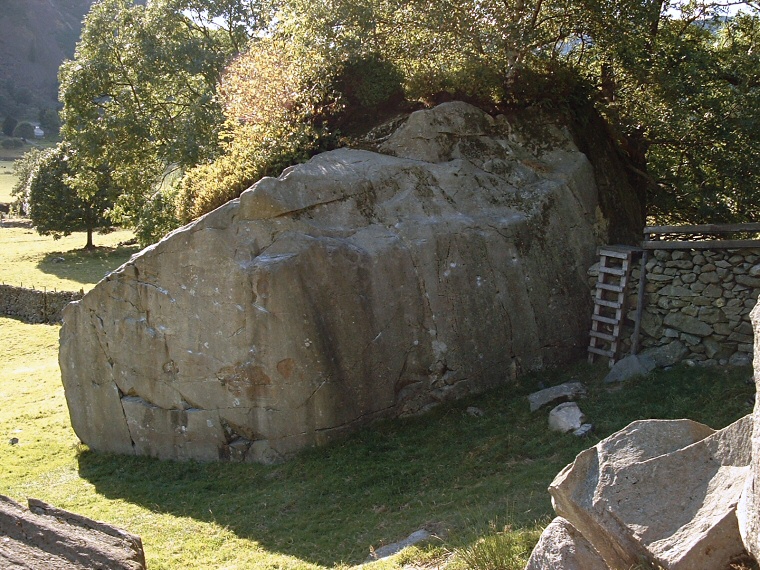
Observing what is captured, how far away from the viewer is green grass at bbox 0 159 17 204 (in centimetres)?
6319

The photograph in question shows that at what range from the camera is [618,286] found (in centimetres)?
1380

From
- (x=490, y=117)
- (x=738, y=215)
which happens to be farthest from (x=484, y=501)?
(x=738, y=215)

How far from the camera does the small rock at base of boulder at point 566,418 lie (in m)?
11.1

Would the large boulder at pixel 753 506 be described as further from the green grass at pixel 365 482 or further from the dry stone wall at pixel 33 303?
the dry stone wall at pixel 33 303

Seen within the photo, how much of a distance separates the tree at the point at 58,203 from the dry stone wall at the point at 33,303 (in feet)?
37.8

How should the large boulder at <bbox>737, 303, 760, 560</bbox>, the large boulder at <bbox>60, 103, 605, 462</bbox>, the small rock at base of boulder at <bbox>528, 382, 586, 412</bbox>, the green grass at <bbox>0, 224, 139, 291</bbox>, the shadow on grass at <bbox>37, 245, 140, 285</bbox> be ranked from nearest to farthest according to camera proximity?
the large boulder at <bbox>737, 303, 760, 560</bbox>, the large boulder at <bbox>60, 103, 605, 462</bbox>, the small rock at base of boulder at <bbox>528, 382, 586, 412</bbox>, the green grass at <bbox>0, 224, 139, 291</bbox>, the shadow on grass at <bbox>37, 245, 140, 285</bbox>

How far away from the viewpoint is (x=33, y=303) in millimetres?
26250

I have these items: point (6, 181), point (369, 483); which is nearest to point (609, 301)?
point (369, 483)

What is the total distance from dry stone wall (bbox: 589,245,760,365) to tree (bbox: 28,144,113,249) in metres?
30.9

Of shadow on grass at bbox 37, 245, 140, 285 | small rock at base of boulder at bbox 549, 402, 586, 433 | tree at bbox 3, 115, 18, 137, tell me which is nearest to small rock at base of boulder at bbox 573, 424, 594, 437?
small rock at base of boulder at bbox 549, 402, 586, 433

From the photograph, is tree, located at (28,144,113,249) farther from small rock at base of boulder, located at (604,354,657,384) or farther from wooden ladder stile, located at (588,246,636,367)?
small rock at base of boulder, located at (604,354,657,384)

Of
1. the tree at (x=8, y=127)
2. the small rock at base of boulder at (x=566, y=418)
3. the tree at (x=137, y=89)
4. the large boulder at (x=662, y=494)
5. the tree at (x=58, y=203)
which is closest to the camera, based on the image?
the large boulder at (x=662, y=494)

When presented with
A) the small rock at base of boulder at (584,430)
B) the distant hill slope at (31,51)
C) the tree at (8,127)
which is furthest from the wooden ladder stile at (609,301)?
the distant hill slope at (31,51)

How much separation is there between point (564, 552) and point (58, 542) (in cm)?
449
